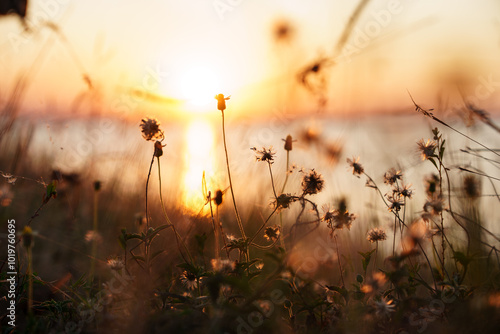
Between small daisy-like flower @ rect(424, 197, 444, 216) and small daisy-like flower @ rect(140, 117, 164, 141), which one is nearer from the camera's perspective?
small daisy-like flower @ rect(424, 197, 444, 216)

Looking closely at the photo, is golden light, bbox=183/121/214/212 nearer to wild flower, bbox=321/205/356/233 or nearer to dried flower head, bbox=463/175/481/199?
wild flower, bbox=321/205/356/233

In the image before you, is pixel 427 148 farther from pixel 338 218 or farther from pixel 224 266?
pixel 224 266

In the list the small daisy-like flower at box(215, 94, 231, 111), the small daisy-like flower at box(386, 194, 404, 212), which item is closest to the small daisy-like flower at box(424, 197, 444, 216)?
the small daisy-like flower at box(386, 194, 404, 212)

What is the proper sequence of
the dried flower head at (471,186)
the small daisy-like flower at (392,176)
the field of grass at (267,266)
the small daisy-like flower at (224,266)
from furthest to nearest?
the dried flower head at (471,186) < the small daisy-like flower at (392,176) < the small daisy-like flower at (224,266) < the field of grass at (267,266)

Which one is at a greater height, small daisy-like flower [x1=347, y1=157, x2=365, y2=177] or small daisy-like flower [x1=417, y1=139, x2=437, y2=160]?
small daisy-like flower [x1=417, y1=139, x2=437, y2=160]

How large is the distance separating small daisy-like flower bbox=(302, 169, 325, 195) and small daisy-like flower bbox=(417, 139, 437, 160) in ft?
1.36

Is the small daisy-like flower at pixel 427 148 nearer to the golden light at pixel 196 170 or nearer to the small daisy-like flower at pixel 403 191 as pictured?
the small daisy-like flower at pixel 403 191

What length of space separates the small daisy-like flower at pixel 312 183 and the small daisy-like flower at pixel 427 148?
414 millimetres

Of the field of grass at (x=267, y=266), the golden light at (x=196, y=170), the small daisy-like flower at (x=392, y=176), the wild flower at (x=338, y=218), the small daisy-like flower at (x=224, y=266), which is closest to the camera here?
the field of grass at (x=267, y=266)

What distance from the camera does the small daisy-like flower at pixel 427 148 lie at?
180 centimetres

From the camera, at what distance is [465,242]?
2012 millimetres

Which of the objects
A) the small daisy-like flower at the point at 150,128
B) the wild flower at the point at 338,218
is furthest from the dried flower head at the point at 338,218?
the small daisy-like flower at the point at 150,128

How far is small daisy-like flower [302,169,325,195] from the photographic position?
1.79 metres

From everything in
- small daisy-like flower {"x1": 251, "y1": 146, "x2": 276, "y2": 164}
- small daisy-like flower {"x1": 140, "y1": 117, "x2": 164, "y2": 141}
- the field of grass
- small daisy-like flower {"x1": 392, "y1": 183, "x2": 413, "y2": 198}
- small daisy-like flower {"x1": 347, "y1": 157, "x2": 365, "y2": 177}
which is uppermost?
small daisy-like flower {"x1": 140, "y1": 117, "x2": 164, "y2": 141}
